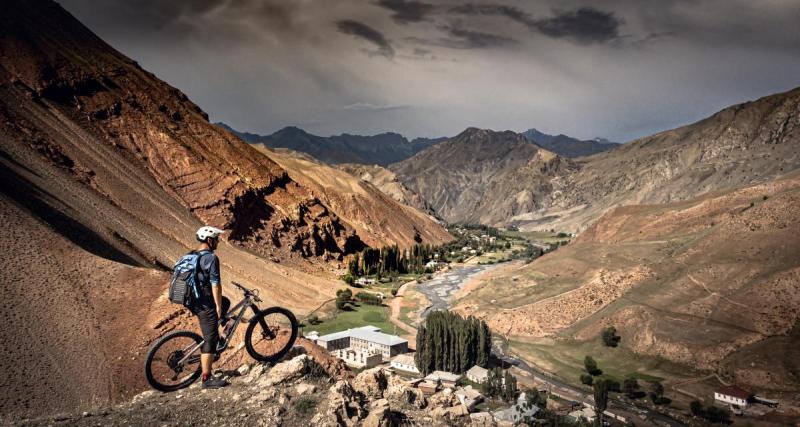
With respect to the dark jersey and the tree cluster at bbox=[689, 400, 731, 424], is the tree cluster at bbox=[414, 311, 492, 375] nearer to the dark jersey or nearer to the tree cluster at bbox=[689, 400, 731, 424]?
the tree cluster at bbox=[689, 400, 731, 424]

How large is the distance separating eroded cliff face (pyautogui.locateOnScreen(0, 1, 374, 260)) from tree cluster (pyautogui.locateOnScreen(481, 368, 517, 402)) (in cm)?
4904

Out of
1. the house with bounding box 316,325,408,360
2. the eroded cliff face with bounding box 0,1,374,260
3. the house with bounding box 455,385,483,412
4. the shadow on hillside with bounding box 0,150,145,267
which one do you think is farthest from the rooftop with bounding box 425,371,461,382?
the eroded cliff face with bounding box 0,1,374,260

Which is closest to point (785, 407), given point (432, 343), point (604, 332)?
point (604, 332)

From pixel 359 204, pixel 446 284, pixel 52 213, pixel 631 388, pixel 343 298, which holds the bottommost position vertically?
pixel 631 388

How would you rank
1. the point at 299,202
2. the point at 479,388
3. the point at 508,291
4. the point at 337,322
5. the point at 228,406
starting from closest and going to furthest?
the point at 228,406 < the point at 479,388 < the point at 337,322 < the point at 508,291 < the point at 299,202

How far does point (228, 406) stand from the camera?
12258 mm

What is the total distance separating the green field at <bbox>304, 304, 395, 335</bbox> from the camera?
7377cm

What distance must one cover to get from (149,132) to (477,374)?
6360 centimetres

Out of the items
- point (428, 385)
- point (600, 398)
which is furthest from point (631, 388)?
point (428, 385)

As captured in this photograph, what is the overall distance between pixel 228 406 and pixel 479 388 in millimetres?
47353

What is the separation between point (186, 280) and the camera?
10.8 m

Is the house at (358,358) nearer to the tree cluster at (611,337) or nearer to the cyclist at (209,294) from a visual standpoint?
the tree cluster at (611,337)

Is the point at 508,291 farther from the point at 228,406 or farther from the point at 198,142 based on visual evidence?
the point at 228,406

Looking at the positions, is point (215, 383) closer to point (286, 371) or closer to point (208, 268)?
point (286, 371)
